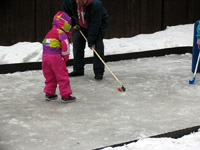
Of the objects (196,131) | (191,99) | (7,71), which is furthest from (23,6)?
(196,131)

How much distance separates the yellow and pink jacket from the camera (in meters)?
5.62

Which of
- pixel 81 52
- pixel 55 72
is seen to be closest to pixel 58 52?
pixel 55 72

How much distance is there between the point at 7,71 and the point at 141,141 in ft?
13.4

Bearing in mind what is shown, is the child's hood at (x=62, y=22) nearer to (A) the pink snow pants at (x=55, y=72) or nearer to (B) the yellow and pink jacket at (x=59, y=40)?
(B) the yellow and pink jacket at (x=59, y=40)

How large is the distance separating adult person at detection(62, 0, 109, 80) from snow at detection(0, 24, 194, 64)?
149cm

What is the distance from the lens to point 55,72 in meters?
5.63

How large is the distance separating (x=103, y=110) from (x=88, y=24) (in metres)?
2.10

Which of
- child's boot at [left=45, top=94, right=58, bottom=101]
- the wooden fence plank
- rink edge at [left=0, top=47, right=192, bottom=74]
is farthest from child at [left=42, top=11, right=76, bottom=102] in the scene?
the wooden fence plank

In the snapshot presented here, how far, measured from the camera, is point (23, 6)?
9336mm

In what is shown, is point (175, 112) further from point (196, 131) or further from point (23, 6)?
point (23, 6)

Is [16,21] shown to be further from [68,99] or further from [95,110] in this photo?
[95,110]

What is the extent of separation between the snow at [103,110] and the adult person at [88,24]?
0.32 metres

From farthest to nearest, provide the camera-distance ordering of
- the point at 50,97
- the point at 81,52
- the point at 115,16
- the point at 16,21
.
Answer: the point at 115,16 < the point at 16,21 < the point at 81,52 < the point at 50,97

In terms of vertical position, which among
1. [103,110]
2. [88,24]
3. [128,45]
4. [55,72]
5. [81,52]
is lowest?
[128,45]
